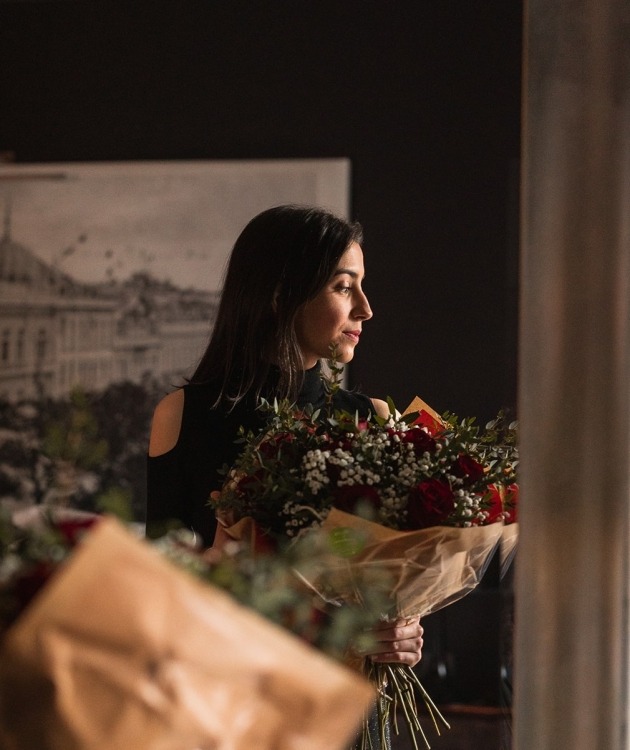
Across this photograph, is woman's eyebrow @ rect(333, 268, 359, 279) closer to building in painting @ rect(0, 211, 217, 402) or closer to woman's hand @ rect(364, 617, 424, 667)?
woman's hand @ rect(364, 617, 424, 667)

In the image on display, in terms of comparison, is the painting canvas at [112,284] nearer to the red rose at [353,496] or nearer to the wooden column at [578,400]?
the red rose at [353,496]

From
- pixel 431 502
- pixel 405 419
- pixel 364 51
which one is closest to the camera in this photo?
pixel 431 502

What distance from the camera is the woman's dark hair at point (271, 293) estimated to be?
2.30 meters

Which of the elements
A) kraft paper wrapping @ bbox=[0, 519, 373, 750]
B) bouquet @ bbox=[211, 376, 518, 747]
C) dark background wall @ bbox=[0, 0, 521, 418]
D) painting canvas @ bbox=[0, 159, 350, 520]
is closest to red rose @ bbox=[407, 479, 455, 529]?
bouquet @ bbox=[211, 376, 518, 747]

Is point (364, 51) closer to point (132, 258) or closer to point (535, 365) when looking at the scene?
point (132, 258)

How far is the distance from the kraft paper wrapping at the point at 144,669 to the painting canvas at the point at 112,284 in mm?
3771

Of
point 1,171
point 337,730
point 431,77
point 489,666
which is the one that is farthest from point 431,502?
point 1,171

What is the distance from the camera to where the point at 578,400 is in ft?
2.87

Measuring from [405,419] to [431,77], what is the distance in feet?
9.79

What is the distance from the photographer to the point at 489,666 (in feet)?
13.8

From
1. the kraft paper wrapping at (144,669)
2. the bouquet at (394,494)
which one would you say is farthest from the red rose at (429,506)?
the kraft paper wrapping at (144,669)

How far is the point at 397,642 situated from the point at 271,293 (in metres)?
0.91

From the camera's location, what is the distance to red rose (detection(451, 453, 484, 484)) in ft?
5.29

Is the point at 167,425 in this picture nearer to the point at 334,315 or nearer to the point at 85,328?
the point at 334,315
